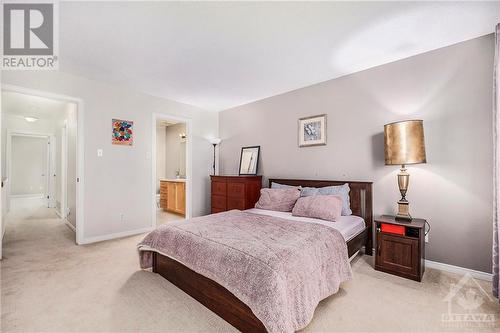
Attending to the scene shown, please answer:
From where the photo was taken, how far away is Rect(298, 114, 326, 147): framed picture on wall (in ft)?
11.5

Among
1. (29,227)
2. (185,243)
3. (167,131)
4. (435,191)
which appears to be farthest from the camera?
(167,131)

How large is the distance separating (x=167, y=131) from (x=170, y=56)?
187 inches

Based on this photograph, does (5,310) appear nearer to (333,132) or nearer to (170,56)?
(170,56)

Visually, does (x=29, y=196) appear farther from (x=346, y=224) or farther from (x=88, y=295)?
(x=346, y=224)

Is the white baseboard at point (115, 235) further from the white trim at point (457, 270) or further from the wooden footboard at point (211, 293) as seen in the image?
the white trim at point (457, 270)

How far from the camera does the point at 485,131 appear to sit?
2.31 m

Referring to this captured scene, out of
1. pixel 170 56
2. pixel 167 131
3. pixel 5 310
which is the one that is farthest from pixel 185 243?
pixel 167 131

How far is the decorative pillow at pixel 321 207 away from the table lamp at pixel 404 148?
2.20 feet

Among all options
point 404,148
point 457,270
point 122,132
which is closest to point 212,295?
point 404,148

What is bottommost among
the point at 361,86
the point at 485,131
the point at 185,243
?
the point at 185,243

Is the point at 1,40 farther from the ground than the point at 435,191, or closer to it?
farther from the ground

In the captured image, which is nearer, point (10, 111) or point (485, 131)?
point (485, 131)

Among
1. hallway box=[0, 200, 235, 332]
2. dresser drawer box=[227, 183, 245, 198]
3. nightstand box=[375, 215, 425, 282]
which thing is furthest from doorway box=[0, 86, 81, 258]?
nightstand box=[375, 215, 425, 282]

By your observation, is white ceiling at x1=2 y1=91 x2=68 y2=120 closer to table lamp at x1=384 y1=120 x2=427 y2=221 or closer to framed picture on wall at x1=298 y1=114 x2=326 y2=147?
framed picture on wall at x1=298 y1=114 x2=326 y2=147
